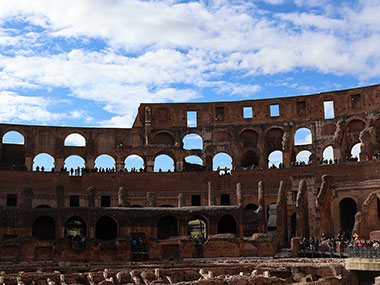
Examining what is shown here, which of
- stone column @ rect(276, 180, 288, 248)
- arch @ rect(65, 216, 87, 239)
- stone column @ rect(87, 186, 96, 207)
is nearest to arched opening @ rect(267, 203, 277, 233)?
stone column @ rect(276, 180, 288, 248)

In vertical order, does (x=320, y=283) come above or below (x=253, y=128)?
below

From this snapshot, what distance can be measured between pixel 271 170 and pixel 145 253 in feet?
44.5

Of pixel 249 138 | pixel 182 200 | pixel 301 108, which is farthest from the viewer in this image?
pixel 249 138

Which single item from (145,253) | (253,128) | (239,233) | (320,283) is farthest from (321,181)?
(320,283)

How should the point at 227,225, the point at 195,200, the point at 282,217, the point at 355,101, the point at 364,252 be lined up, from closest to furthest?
the point at 364,252, the point at 282,217, the point at 227,225, the point at 195,200, the point at 355,101

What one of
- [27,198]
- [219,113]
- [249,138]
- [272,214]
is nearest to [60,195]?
[27,198]

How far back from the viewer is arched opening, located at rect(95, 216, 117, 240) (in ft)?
133

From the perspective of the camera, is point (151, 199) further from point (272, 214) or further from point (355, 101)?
point (355, 101)

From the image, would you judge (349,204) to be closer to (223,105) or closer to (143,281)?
(223,105)

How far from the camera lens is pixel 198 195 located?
45781mm

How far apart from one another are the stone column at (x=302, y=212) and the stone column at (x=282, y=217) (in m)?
1.09

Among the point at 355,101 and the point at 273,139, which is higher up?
the point at 355,101

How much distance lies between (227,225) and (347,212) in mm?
9689

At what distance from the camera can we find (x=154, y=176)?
151 feet
